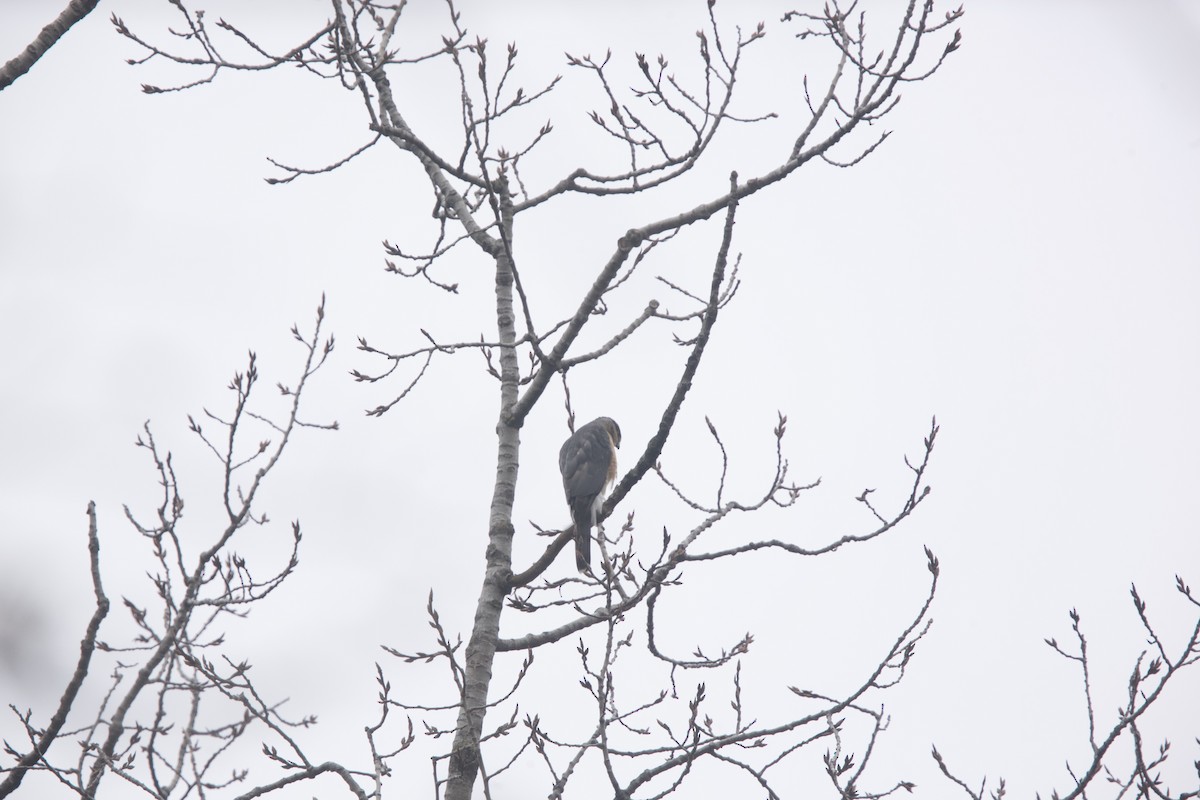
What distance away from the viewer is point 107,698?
460 centimetres

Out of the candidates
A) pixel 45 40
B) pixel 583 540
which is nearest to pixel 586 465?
pixel 583 540

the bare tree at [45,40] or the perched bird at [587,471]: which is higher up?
the perched bird at [587,471]

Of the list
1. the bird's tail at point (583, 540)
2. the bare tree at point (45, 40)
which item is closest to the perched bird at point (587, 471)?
the bird's tail at point (583, 540)

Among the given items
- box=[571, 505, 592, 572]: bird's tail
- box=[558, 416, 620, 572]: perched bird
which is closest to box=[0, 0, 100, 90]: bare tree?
box=[571, 505, 592, 572]: bird's tail

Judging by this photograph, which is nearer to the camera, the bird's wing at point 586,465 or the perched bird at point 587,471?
the perched bird at point 587,471

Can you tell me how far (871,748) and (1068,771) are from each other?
0.88 m

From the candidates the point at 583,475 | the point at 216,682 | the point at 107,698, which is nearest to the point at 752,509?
the point at 216,682

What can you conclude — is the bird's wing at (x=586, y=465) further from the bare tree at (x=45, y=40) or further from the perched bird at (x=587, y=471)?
the bare tree at (x=45, y=40)

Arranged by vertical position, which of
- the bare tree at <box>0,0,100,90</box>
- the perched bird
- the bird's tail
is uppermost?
the perched bird

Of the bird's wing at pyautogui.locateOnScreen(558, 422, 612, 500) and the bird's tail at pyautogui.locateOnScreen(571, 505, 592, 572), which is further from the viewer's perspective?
the bird's wing at pyautogui.locateOnScreen(558, 422, 612, 500)

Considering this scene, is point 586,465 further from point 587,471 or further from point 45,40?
point 45,40

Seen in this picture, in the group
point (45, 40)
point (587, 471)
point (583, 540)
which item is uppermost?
point (587, 471)

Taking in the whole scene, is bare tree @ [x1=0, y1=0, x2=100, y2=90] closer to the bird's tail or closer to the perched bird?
the bird's tail

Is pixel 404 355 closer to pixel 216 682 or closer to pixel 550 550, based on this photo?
pixel 550 550
